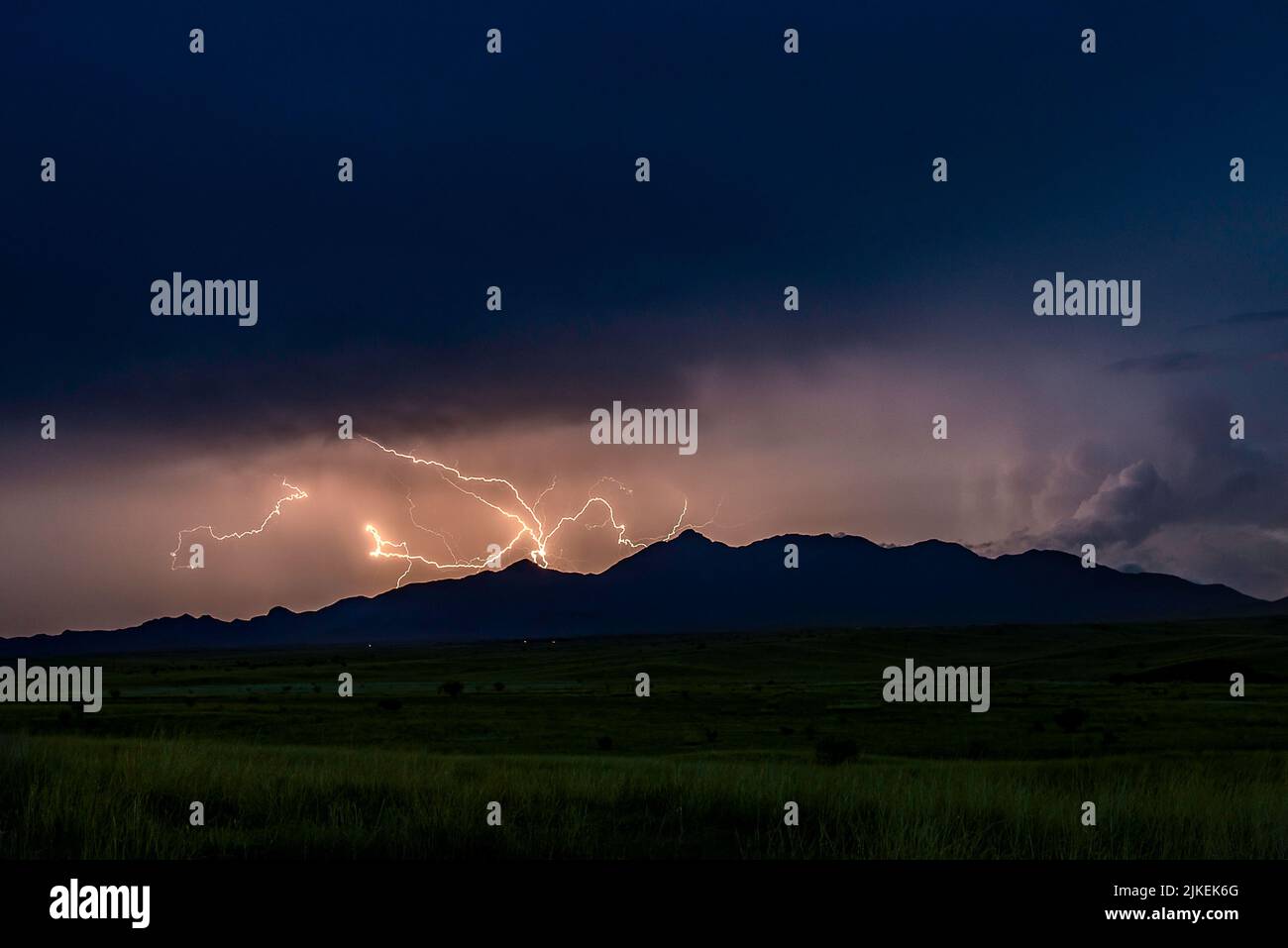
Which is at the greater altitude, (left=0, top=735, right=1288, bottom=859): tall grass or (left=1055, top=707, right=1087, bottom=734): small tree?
(left=0, top=735, right=1288, bottom=859): tall grass

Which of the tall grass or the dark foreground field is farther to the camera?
the dark foreground field

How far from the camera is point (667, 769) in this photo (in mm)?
23516

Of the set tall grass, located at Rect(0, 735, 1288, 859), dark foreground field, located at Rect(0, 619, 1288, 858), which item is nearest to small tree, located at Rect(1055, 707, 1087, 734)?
dark foreground field, located at Rect(0, 619, 1288, 858)

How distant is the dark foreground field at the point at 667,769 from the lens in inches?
495

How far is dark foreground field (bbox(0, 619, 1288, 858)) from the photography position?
1257 cm

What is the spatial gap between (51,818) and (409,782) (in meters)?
5.17

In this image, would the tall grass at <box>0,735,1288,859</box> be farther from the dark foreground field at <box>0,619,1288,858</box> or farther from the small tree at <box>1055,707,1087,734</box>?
the small tree at <box>1055,707,1087,734</box>

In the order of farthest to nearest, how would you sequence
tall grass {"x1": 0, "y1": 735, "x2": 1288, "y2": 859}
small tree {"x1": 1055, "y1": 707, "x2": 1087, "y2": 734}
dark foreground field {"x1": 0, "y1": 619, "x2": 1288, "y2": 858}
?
1. small tree {"x1": 1055, "y1": 707, "x2": 1087, "y2": 734}
2. dark foreground field {"x1": 0, "y1": 619, "x2": 1288, "y2": 858}
3. tall grass {"x1": 0, "y1": 735, "x2": 1288, "y2": 859}

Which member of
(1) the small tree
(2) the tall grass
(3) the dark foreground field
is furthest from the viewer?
(1) the small tree

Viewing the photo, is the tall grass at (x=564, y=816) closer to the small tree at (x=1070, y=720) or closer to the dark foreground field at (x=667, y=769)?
the dark foreground field at (x=667, y=769)

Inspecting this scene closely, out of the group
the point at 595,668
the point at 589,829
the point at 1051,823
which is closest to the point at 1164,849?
the point at 1051,823

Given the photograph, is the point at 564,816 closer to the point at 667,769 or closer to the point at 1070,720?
the point at 667,769

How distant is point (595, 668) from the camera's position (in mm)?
126688
